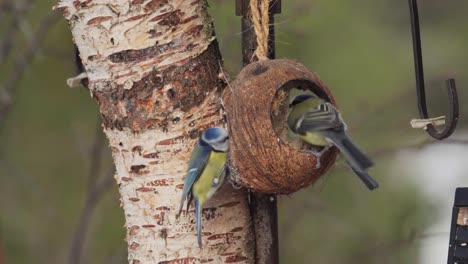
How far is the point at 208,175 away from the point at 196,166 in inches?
1.2

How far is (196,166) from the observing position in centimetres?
179

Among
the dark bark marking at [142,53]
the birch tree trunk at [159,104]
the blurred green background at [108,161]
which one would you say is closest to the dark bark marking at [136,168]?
the birch tree trunk at [159,104]

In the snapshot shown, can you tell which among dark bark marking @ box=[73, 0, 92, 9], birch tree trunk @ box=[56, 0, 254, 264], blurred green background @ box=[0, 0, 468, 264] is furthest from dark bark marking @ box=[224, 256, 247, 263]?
blurred green background @ box=[0, 0, 468, 264]

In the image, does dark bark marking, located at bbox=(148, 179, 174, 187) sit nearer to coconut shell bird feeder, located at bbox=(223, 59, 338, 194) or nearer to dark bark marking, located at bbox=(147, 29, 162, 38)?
coconut shell bird feeder, located at bbox=(223, 59, 338, 194)

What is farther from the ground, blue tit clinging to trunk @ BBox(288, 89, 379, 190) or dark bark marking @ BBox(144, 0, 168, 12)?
dark bark marking @ BBox(144, 0, 168, 12)

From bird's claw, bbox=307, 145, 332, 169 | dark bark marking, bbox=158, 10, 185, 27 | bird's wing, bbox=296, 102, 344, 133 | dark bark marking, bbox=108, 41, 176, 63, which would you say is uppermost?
dark bark marking, bbox=158, 10, 185, 27

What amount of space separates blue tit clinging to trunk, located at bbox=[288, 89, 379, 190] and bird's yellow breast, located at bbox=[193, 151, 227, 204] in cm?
16

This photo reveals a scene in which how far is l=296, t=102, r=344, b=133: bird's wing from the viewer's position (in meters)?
1.74

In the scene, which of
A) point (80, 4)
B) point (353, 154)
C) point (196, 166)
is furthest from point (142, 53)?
point (353, 154)

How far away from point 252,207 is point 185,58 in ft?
1.22

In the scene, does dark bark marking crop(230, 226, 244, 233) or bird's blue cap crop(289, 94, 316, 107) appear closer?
bird's blue cap crop(289, 94, 316, 107)

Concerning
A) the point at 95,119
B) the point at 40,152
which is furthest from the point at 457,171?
the point at 40,152

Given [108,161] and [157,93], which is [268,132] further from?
[108,161]

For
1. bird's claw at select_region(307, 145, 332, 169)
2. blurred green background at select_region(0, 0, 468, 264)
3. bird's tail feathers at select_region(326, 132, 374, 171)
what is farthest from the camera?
blurred green background at select_region(0, 0, 468, 264)
